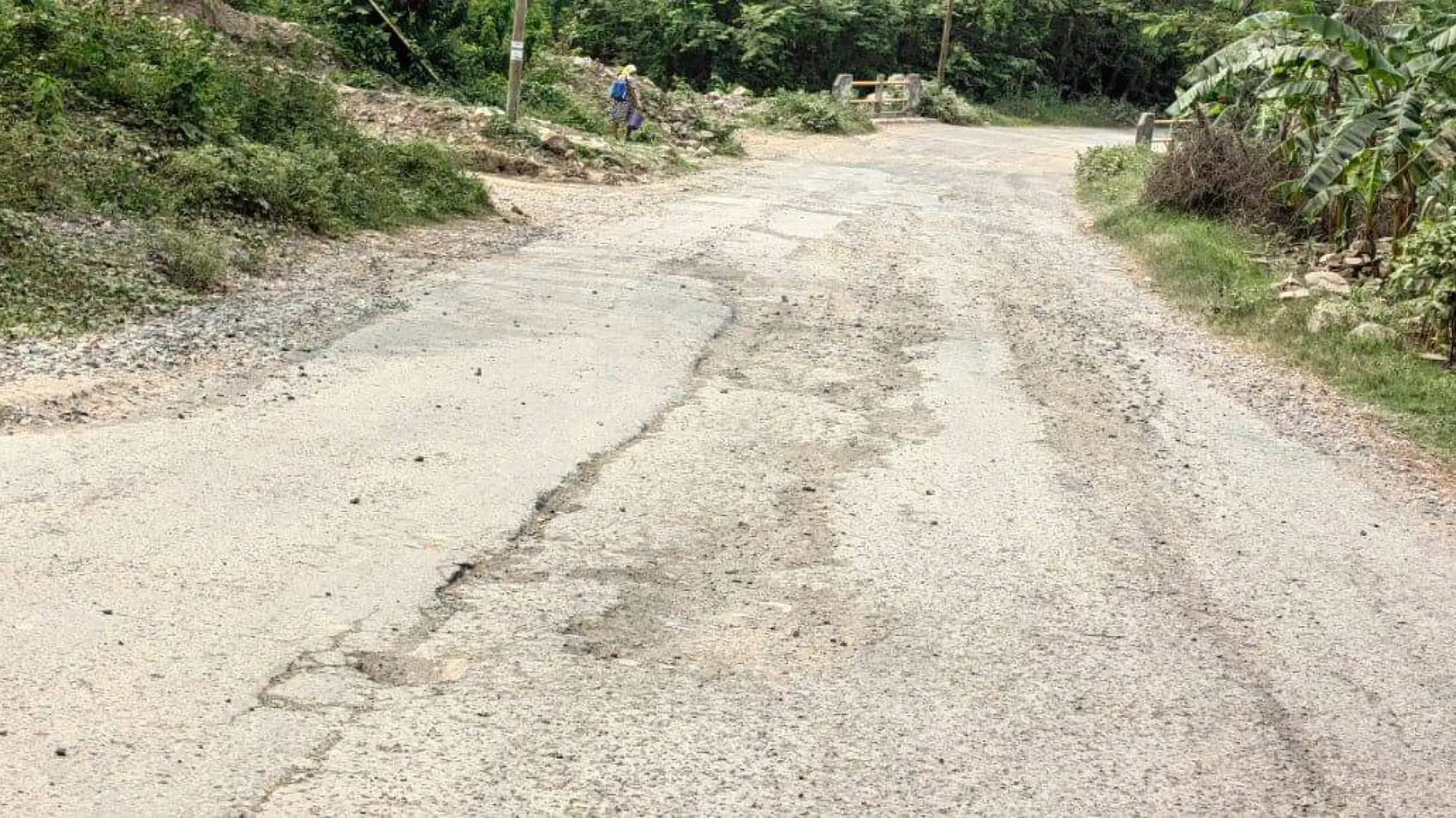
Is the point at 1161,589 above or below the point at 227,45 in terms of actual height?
below

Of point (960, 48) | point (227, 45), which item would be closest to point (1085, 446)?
point (227, 45)

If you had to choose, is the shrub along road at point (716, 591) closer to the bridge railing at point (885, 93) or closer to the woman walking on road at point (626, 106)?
the woman walking on road at point (626, 106)

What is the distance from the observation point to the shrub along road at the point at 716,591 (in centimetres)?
421

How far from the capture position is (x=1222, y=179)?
19.0m

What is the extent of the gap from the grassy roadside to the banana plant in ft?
3.45

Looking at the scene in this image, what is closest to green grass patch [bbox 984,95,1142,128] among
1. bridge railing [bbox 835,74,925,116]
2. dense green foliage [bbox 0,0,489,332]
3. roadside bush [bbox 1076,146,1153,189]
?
bridge railing [bbox 835,74,925,116]

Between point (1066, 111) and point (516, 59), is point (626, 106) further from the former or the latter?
point (1066, 111)

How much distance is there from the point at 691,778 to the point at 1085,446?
4.76m

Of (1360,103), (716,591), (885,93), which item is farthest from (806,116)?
(716,591)

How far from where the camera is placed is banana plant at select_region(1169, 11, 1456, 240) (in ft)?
44.4

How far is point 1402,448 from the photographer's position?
357 inches

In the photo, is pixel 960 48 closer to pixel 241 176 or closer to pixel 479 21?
pixel 479 21

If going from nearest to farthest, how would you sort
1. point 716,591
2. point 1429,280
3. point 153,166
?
point 716,591 < point 1429,280 < point 153,166

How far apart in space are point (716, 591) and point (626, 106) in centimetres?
2173
